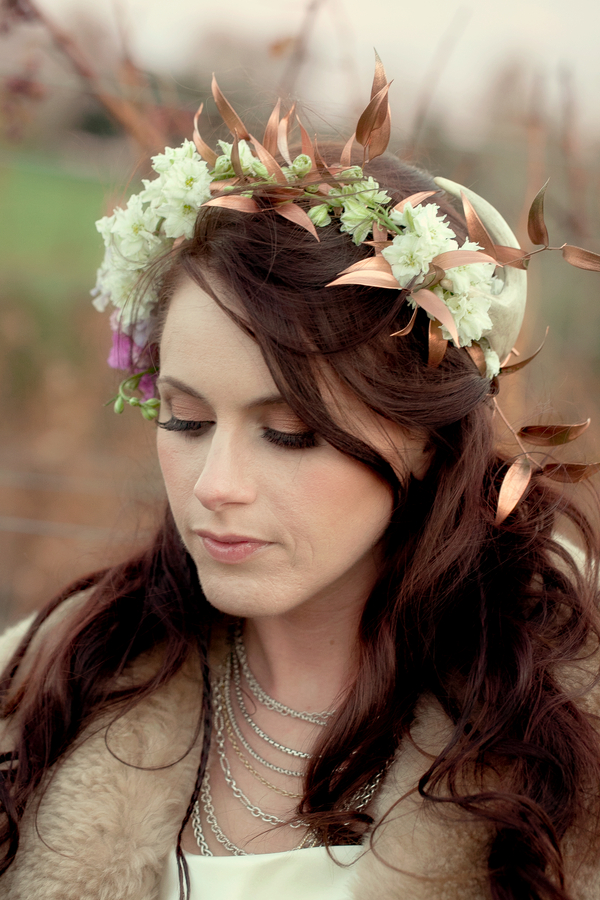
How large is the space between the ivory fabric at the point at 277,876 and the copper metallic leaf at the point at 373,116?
1228 millimetres

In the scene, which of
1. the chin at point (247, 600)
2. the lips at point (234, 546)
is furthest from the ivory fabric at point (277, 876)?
the lips at point (234, 546)

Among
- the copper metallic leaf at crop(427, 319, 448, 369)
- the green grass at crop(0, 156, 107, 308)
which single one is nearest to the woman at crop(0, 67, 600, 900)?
the copper metallic leaf at crop(427, 319, 448, 369)

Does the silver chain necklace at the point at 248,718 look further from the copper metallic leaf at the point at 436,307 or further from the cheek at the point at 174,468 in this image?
the copper metallic leaf at the point at 436,307

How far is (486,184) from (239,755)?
215 cm

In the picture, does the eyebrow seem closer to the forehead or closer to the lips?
the forehead

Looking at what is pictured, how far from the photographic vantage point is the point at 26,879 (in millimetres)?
1399

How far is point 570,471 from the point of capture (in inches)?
58.9

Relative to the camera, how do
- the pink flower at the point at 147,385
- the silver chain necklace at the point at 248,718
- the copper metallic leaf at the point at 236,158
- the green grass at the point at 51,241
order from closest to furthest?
1. the copper metallic leaf at the point at 236,158
2. the silver chain necklace at the point at 248,718
3. the pink flower at the point at 147,385
4. the green grass at the point at 51,241

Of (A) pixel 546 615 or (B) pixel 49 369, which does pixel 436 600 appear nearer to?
(A) pixel 546 615

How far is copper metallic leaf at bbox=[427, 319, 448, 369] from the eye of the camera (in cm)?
133

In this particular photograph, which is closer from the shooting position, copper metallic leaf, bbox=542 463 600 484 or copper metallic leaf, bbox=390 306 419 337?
copper metallic leaf, bbox=390 306 419 337

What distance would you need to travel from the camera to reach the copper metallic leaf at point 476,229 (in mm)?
1342

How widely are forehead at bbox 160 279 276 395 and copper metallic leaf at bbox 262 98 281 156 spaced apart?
0.28 metres

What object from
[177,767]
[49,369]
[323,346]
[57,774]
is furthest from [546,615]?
[49,369]
